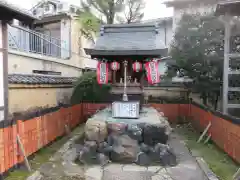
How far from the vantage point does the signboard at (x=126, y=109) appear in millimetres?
9664

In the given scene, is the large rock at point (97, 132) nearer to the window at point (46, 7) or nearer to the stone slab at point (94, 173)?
the stone slab at point (94, 173)

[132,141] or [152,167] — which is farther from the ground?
[132,141]

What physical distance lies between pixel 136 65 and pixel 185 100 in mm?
8463

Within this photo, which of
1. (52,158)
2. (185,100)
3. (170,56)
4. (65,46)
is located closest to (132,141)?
(52,158)

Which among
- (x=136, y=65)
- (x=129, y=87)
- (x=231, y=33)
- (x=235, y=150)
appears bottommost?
(x=235, y=150)

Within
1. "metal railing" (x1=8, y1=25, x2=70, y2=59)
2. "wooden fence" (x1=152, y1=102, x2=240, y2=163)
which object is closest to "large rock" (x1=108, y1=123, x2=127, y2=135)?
"wooden fence" (x1=152, y1=102, x2=240, y2=163)

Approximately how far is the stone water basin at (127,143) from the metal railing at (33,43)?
6551 mm

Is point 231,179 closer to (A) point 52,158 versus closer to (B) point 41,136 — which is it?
(A) point 52,158

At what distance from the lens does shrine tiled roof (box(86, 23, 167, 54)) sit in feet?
32.1

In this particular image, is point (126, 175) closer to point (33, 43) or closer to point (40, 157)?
point (40, 157)

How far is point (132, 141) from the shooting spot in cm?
848

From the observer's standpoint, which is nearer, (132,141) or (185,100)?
(132,141)

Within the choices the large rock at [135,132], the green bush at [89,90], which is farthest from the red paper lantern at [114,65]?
the green bush at [89,90]

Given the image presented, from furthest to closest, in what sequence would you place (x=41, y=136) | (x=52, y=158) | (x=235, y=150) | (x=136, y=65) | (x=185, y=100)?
(x=185, y=100) → (x=136, y=65) → (x=41, y=136) → (x=52, y=158) → (x=235, y=150)
